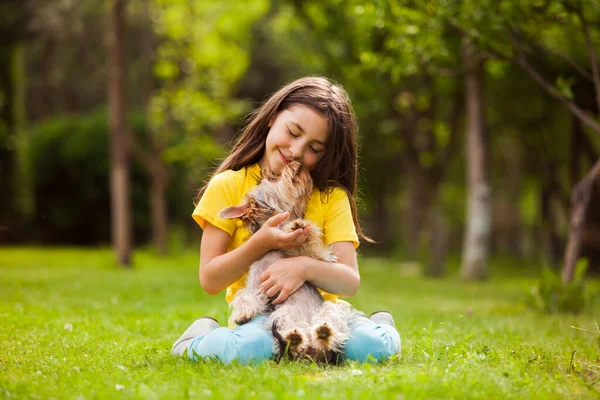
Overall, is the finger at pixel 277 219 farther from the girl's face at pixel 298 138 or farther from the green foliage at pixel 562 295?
the green foliage at pixel 562 295

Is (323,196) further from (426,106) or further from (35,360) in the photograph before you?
(426,106)

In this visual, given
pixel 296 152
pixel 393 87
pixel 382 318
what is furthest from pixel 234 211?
pixel 393 87

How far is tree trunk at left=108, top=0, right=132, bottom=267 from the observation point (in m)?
15.5

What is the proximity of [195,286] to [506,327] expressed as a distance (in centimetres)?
568

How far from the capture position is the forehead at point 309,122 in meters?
4.79

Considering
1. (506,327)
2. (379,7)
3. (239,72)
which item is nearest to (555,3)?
(379,7)

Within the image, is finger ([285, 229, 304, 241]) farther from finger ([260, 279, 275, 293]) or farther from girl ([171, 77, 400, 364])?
finger ([260, 279, 275, 293])

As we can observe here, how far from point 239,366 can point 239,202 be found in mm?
1160

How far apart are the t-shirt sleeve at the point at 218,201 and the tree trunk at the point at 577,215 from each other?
601 centimetres

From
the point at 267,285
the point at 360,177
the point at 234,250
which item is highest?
the point at 234,250

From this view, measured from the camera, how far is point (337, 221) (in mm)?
4855

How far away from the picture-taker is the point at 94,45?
33594 millimetres

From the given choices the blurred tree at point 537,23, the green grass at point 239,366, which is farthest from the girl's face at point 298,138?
the blurred tree at point 537,23

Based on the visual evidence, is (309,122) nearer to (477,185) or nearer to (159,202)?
(477,185)
